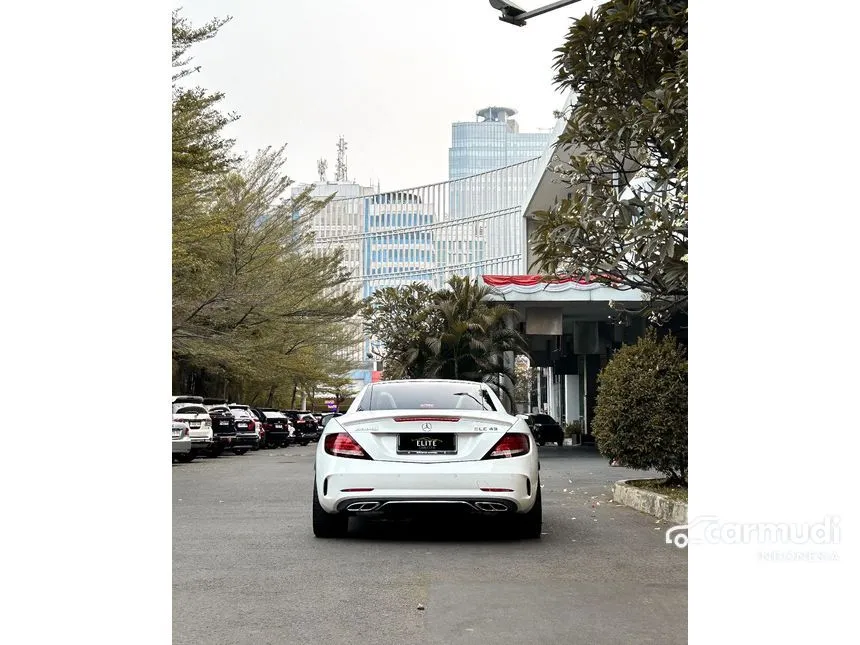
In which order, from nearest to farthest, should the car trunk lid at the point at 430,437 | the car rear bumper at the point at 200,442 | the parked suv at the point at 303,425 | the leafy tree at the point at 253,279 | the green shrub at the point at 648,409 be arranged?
1. the car trunk lid at the point at 430,437
2. the green shrub at the point at 648,409
3. the car rear bumper at the point at 200,442
4. the leafy tree at the point at 253,279
5. the parked suv at the point at 303,425

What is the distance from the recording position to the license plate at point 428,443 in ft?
29.3

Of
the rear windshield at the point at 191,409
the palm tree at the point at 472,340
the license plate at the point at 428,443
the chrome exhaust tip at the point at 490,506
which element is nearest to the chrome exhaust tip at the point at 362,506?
the license plate at the point at 428,443

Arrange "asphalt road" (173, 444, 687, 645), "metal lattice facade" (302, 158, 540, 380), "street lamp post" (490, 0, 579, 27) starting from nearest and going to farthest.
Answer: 1. "asphalt road" (173, 444, 687, 645)
2. "street lamp post" (490, 0, 579, 27)
3. "metal lattice facade" (302, 158, 540, 380)

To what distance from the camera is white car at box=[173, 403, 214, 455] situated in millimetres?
26839

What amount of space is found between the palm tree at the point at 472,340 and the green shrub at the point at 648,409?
2001 cm

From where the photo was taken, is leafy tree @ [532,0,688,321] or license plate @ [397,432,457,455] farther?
leafy tree @ [532,0,688,321]

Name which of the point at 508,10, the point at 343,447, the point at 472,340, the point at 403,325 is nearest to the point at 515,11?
the point at 508,10

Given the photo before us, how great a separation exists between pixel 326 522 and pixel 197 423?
60.8 feet

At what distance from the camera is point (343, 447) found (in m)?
Result: 9.06

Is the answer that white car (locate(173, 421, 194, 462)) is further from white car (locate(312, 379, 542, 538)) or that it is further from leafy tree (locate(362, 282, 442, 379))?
white car (locate(312, 379, 542, 538))

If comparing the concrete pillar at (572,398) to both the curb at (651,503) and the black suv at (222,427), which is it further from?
the curb at (651,503)

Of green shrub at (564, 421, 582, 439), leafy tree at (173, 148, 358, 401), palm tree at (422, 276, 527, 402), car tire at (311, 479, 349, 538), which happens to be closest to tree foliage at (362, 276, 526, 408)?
palm tree at (422, 276, 527, 402)
